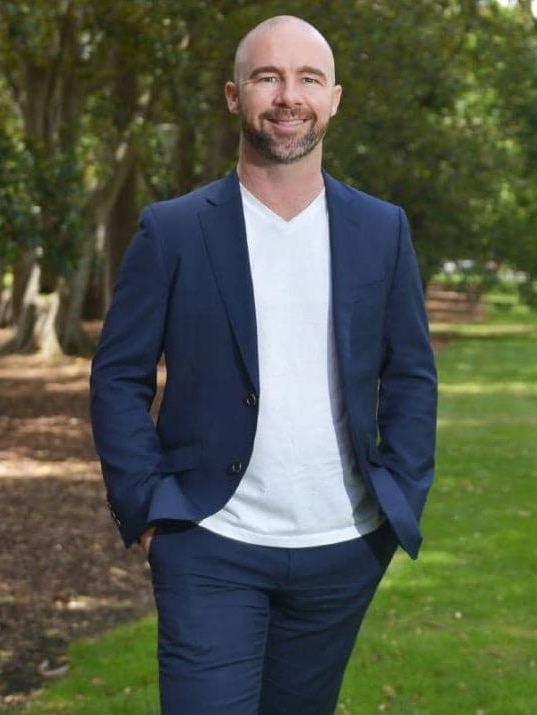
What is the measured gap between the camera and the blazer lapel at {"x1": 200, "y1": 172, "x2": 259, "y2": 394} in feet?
13.6

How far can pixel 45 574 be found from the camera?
10.3 metres

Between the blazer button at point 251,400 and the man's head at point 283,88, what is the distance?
58 cm

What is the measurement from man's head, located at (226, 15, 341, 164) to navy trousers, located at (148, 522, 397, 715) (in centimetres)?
95

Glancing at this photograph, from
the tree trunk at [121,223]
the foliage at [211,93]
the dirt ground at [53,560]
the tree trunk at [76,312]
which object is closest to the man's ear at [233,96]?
the dirt ground at [53,560]

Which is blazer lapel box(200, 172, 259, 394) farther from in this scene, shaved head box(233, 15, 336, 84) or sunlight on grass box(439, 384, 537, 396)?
sunlight on grass box(439, 384, 537, 396)

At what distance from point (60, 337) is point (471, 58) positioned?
9.11 meters

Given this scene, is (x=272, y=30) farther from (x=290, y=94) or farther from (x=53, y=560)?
(x=53, y=560)

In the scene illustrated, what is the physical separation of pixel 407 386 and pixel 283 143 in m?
0.70

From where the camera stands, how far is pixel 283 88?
4195mm

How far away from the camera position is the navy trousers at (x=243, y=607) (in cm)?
410

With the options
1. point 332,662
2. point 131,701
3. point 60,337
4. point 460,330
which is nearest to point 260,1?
point 60,337

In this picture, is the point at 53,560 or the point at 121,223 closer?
the point at 53,560

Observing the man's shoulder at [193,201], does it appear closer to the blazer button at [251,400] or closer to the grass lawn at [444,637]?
the blazer button at [251,400]

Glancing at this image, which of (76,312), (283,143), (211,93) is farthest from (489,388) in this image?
(283,143)
